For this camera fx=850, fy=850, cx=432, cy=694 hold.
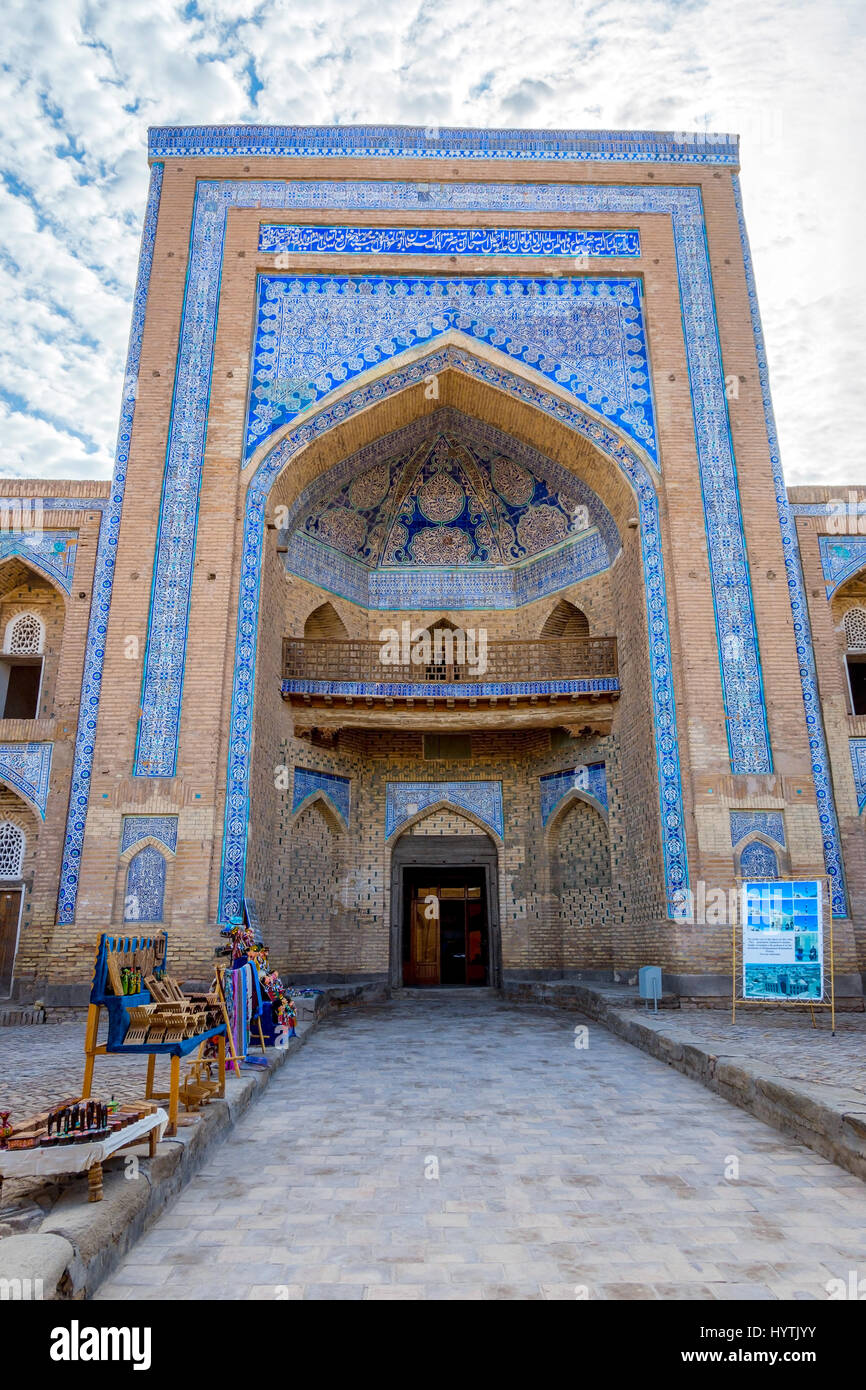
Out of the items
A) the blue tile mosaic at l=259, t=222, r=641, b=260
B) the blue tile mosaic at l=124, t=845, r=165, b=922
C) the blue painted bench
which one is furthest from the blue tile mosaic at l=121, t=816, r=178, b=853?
the blue tile mosaic at l=259, t=222, r=641, b=260

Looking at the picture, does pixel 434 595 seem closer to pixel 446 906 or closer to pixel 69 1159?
pixel 446 906

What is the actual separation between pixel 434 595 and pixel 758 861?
660cm

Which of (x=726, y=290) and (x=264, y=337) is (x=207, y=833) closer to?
(x=264, y=337)

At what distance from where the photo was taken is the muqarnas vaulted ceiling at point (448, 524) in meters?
12.8

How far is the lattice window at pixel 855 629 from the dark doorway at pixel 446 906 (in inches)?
235

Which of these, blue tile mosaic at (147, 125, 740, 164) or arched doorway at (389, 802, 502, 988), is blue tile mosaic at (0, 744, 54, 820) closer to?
arched doorway at (389, 802, 502, 988)

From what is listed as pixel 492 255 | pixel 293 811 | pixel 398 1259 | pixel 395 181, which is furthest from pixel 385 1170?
pixel 395 181

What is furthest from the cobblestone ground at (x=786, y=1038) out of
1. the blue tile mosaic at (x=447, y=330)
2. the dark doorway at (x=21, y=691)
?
the dark doorway at (x=21, y=691)

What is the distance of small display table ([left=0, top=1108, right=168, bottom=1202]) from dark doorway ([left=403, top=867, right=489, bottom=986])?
1077cm

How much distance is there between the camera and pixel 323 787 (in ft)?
40.8

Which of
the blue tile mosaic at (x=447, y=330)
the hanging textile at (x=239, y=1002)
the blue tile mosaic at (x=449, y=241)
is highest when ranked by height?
the blue tile mosaic at (x=449, y=241)

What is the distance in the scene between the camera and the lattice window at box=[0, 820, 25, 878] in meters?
10.7

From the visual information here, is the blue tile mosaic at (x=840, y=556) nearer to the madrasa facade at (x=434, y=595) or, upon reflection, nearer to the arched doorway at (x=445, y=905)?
the madrasa facade at (x=434, y=595)
